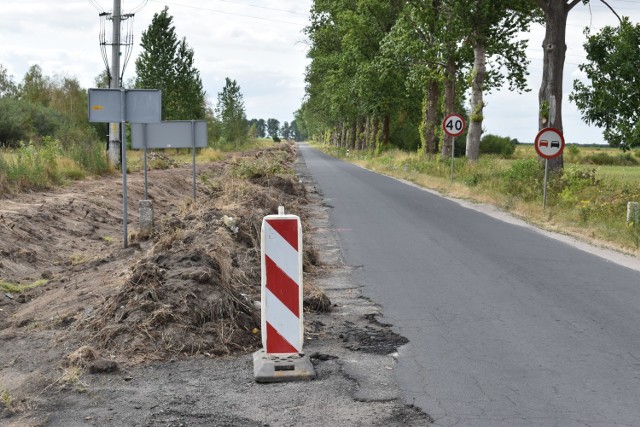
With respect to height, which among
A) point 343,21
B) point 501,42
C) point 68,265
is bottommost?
point 68,265

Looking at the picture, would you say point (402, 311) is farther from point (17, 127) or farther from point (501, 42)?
point (17, 127)

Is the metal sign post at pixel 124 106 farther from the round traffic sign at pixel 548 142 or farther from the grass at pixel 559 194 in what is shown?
the round traffic sign at pixel 548 142

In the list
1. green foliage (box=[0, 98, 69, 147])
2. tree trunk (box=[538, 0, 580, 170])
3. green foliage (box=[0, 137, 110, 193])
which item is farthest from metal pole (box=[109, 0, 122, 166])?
tree trunk (box=[538, 0, 580, 170])

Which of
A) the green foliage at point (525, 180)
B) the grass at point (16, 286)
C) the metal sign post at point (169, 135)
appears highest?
the metal sign post at point (169, 135)

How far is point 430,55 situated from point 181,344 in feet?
98.3

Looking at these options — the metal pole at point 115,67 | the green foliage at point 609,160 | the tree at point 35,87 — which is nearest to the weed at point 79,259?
the metal pole at point 115,67

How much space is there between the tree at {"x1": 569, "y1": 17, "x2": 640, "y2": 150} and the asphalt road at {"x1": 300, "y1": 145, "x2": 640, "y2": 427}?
39.2ft

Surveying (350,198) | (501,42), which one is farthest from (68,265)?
(501,42)

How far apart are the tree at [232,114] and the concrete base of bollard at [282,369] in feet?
221

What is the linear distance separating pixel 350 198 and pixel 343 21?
3266 cm

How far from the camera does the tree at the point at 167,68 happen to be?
58.0 m

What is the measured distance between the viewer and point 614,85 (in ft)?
81.8

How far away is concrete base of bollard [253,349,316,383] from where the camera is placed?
561cm

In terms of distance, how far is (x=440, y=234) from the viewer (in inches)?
567
